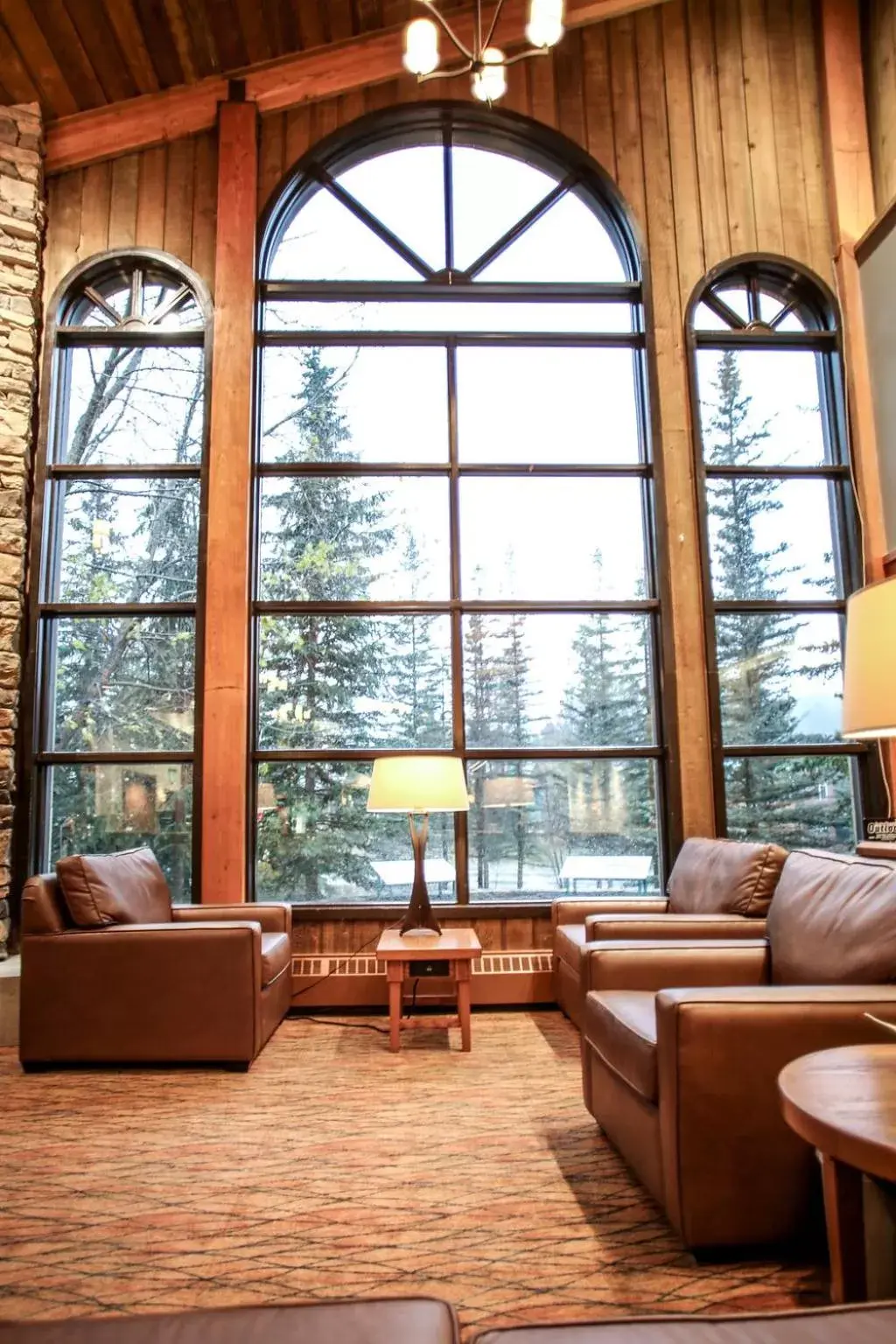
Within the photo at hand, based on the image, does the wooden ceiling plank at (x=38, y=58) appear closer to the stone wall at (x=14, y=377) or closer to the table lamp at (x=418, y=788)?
the stone wall at (x=14, y=377)

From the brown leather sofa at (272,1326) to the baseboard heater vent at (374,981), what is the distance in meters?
3.43

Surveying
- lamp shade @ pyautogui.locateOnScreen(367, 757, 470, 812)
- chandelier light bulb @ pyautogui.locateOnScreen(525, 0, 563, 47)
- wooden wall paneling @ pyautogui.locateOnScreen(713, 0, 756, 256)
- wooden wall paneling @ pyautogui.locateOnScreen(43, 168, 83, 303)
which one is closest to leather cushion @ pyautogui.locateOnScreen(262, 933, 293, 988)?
lamp shade @ pyautogui.locateOnScreen(367, 757, 470, 812)

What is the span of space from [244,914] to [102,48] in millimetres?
4393

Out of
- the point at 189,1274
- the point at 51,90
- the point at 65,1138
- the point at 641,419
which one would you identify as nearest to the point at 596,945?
the point at 189,1274

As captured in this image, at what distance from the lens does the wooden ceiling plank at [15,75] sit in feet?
14.4

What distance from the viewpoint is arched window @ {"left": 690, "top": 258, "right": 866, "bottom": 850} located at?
4.66 meters

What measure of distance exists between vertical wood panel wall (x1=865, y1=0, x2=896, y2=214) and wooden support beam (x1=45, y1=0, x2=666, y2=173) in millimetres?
1314

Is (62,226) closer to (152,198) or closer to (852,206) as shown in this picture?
(152,198)

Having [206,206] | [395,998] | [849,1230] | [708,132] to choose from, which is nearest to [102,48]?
[206,206]

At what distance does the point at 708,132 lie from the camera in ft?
16.6

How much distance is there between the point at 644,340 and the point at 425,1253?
4.44 meters

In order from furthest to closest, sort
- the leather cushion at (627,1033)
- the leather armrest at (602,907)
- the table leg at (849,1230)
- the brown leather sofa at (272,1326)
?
the leather armrest at (602,907) < the leather cushion at (627,1033) < the table leg at (849,1230) < the brown leather sofa at (272,1326)

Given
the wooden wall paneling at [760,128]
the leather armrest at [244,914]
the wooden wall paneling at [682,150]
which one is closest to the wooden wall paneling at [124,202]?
the wooden wall paneling at [682,150]

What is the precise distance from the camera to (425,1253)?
1875 millimetres
